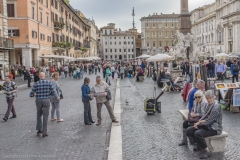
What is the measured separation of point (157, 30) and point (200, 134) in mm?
109403

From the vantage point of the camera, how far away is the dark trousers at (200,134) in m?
6.54

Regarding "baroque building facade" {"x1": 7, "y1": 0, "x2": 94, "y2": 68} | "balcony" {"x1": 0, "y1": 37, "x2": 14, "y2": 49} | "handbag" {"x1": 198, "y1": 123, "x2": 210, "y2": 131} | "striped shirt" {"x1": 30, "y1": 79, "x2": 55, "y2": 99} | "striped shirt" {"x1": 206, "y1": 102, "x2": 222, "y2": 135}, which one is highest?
"baroque building facade" {"x1": 7, "y1": 0, "x2": 94, "y2": 68}

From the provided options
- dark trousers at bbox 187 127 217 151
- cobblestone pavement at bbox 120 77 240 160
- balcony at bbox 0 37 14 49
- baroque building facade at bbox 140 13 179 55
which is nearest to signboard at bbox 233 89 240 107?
cobblestone pavement at bbox 120 77 240 160

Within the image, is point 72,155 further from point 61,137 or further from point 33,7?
point 33,7

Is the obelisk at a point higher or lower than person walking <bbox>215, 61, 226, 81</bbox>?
higher

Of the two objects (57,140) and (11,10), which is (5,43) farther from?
(57,140)

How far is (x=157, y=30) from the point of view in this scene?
114 metres

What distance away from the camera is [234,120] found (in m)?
10.1

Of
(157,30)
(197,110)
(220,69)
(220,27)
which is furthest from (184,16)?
(157,30)

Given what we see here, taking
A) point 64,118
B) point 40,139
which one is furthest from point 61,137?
point 64,118

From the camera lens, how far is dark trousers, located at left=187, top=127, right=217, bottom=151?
21.5ft

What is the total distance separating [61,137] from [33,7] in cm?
3251

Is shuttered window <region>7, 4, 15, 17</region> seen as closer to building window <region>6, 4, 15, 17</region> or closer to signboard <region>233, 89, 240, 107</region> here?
building window <region>6, 4, 15, 17</region>

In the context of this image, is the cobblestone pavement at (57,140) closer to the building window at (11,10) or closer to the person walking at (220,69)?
the person walking at (220,69)
